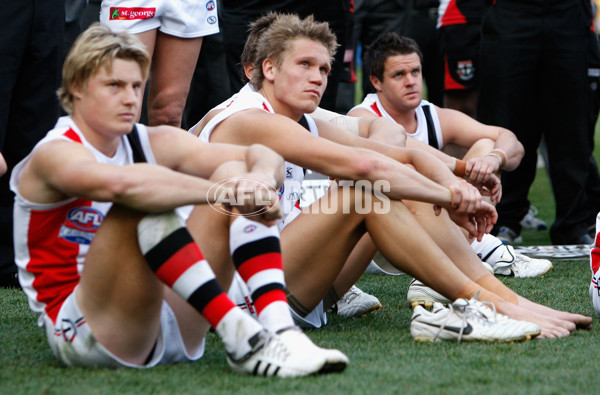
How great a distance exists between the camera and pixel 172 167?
10.6 ft

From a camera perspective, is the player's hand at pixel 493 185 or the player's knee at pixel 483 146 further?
the player's knee at pixel 483 146

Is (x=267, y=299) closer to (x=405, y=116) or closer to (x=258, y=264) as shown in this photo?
(x=258, y=264)

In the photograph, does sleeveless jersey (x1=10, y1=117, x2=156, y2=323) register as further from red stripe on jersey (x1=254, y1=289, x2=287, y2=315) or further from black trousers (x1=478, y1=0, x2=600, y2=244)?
black trousers (x1=478, y1=0, x2=600, y2=244)

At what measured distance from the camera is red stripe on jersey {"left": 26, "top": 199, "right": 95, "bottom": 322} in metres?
2.99

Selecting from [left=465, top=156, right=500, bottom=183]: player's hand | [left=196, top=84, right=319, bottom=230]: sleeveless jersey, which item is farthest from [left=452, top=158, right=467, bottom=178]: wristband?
[left=196, top=84, right=319, bottom=230]: sleeveless jersey

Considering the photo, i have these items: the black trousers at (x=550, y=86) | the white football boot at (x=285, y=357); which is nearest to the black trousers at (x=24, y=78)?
the white football boot at (x=285, y=357)

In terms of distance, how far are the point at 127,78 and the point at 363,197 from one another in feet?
3.49

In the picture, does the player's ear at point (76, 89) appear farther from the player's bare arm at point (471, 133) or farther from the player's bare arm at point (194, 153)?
the player's bare arm at point (471, 133)

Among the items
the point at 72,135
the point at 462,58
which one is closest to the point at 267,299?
the point at 72,135

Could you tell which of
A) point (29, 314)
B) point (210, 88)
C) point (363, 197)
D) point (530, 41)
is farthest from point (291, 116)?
point (210, 88)

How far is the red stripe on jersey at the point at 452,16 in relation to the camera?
7703mm

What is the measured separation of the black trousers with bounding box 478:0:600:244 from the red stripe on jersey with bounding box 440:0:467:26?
1188mm

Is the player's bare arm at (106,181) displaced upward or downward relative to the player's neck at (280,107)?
upward

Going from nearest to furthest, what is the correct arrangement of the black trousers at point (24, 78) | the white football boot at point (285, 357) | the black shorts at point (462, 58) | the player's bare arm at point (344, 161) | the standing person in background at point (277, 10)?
the white football boot at point (285, 357), the player's bare arm at point (344, 161), the black trousers at point (24, 78), the standing person in background at point (277, 10), the black shorts at point (462, 58)
